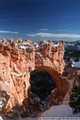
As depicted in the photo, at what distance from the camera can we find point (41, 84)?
36.9ft

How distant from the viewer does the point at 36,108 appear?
9.10 m

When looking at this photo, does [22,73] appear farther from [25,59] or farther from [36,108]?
[36,108]

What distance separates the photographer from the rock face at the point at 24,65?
7270 millimetres

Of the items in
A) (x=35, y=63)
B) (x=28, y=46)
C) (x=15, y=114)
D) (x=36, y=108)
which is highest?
(x=28, y=46)

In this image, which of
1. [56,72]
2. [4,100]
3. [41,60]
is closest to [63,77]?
[56,72]

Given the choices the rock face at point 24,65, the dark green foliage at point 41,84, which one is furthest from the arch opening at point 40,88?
the rock face at point 24,65

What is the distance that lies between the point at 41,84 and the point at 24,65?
3.40 metres

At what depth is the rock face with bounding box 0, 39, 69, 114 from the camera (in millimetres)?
7270

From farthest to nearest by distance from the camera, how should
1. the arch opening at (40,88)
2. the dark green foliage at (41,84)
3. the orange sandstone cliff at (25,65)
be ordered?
1. the dark green foliage at (41,84)
2. the arch opening at (40,88)
3. the orange sandstone cliff at (25,65)

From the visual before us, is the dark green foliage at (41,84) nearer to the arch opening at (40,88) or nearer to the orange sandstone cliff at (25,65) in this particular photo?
the arch opening at (40,88)

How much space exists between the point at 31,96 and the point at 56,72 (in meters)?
1.42

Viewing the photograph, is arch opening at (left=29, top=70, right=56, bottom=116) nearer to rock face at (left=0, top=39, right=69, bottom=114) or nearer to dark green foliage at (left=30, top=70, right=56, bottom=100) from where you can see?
dark green foliage at (left=30, top=70, right=56, bottom=100)

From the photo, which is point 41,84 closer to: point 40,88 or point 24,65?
point 40,88

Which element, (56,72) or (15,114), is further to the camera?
(56,72)
